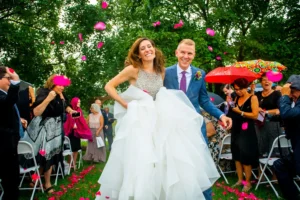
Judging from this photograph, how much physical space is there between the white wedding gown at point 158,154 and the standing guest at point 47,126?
7.82 feet

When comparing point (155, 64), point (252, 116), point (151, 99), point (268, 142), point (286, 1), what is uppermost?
point (286, 1)

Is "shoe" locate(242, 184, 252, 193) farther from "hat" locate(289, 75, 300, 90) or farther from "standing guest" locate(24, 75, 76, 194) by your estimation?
"standing guest" locate(24, 75, 76, 194)

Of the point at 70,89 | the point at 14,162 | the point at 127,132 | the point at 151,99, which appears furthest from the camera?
the point at 70,89

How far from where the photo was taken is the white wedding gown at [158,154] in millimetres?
3064

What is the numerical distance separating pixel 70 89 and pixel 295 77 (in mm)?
10821

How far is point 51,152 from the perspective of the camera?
5.75 metres

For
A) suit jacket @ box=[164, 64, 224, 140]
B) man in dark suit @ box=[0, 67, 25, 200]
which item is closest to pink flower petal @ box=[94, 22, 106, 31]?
man in dark suit @ box=[0, 67, 25, 200]

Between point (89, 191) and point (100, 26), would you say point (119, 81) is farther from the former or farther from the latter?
point (100, 26)

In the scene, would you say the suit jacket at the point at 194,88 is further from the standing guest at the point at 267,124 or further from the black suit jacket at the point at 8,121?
the standing guest at the point at 267,124

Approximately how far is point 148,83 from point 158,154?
897 mm

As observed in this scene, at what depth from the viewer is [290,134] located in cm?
443

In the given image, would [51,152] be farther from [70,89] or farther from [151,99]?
[70,89]

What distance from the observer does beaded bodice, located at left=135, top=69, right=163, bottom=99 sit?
3.69m

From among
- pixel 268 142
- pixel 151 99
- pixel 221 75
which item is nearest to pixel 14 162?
pixel 151 99
